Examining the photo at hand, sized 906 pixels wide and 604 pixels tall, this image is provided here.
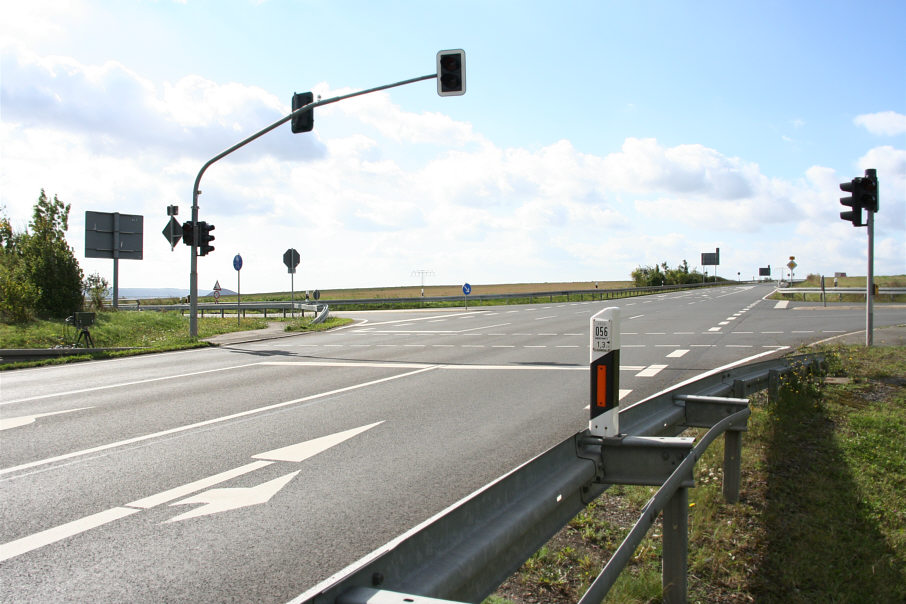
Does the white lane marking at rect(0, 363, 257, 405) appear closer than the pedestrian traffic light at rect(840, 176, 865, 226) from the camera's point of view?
Yes

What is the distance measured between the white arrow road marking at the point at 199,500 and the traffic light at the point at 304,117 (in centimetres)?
1310

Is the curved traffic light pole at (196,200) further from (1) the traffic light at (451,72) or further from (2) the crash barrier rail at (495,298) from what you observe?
(2) the crash barrier rail at (495,298)

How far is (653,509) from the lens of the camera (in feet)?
8.53

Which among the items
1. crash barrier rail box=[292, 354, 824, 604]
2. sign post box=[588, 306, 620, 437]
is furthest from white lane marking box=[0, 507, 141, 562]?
sign post box=[588, 306, 620, 437]

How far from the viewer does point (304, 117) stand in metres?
17.3

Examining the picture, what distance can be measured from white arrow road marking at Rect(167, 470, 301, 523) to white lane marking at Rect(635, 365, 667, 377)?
6981 mm

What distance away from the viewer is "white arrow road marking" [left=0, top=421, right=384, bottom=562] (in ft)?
12.6

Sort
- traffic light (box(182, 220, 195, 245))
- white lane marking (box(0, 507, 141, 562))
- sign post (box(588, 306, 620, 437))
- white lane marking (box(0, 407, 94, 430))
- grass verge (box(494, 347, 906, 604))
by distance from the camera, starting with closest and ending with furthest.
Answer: grass verge (box(494, 347, 906, 604)), sign post (box(588, 306, 620, 437)), white lane marking (box(0, 507, 141, 562)), white lane marking (box(0, 407, 94, 430)), traffic light (box(182, 220, 195, 245))

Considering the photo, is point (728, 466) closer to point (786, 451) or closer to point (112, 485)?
point (786, 451)

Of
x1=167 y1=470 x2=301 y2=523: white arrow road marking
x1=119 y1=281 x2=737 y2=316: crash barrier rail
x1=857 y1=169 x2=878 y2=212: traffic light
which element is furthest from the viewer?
x1=119 y1=281 x2=737 y2=316: crash barrier rail

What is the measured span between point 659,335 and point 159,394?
519 inches

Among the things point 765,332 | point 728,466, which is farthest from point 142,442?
point 765,332

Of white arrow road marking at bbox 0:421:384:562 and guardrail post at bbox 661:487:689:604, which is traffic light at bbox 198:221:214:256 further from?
guardrail post at bbox 661:487:689:604

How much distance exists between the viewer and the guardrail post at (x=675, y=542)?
298 centimetres
